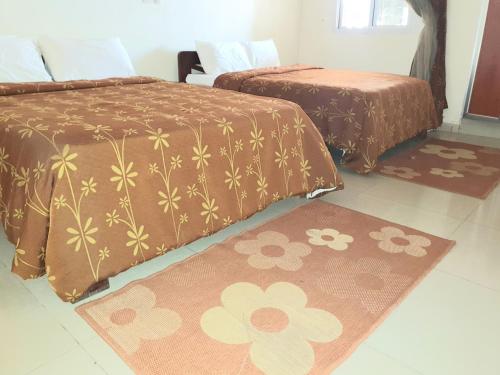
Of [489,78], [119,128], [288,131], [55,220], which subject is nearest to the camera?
[55,220]

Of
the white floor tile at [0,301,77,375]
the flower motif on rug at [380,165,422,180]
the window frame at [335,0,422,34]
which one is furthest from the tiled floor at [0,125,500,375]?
the window frame at [335,0,422,34]

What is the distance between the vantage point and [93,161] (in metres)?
1.26

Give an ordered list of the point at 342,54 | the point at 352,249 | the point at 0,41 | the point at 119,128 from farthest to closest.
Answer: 1. the point at 342,54
2. the point at 0,41
3. the point at 352,249
4. the point at 119,128

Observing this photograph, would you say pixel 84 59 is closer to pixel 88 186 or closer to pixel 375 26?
pixel 88 186

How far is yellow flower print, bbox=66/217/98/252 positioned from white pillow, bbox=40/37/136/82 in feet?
5.40

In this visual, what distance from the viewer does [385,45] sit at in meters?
4.16

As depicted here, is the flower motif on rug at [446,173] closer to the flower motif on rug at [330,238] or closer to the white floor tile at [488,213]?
the white floor tile at [488,213]

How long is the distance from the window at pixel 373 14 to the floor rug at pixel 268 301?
3.03 m

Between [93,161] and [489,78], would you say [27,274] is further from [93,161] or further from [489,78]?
[489,78]

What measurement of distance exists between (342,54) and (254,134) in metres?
3.22

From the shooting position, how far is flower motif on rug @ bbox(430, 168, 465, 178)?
2.71 meters

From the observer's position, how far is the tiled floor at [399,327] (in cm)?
111

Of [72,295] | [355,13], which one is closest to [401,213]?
[72,295]

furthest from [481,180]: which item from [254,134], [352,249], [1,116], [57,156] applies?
[1,116]
